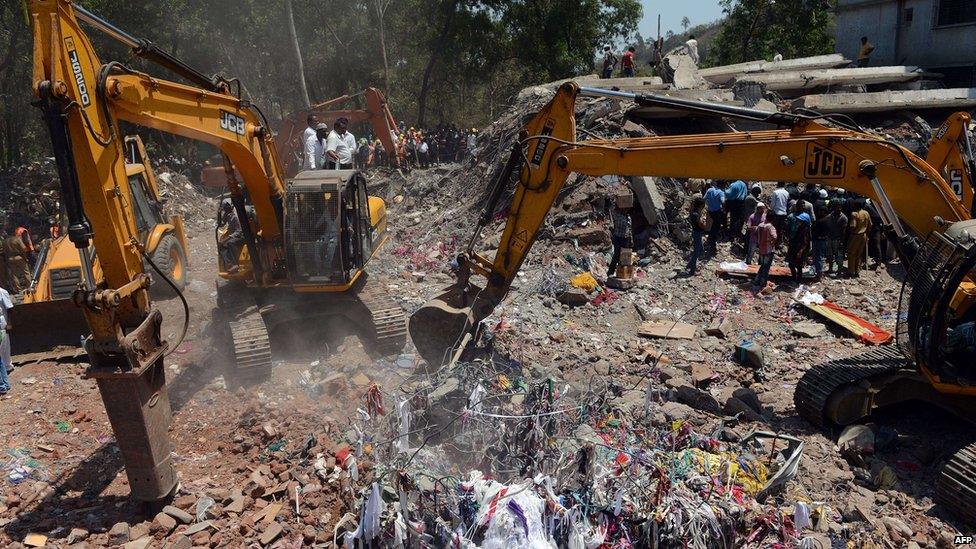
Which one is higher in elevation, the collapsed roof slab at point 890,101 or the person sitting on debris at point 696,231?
the collapsed roof slab at point 890,101

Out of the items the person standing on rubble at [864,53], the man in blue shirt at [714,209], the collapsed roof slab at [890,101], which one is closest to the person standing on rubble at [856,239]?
the man in blue shirt at [714,209]

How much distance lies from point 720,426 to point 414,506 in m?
3.18

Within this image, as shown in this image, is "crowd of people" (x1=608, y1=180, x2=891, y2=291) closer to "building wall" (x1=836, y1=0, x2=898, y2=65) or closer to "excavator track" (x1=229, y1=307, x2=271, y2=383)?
"excavator track" (x1=229, y1=307, x2=271, y2=383)

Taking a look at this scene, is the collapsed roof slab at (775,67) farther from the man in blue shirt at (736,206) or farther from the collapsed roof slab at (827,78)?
the man in blue shirt at (736,206)

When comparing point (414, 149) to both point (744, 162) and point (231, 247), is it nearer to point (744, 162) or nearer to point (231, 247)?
point (231, 247)

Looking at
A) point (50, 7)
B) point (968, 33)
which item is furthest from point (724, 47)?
point (50, 7)

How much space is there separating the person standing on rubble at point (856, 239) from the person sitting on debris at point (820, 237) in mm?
486

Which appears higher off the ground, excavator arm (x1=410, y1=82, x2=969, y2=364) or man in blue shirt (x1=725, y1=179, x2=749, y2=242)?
excavator arm (x1=410, y1=82, x2=969, y2=364)

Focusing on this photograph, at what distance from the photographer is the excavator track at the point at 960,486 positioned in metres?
5.37

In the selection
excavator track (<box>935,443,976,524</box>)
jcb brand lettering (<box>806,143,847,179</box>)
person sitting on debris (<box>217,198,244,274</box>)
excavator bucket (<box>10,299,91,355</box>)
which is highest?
jcb brand lettering (<box>806,143,847,179</box>)

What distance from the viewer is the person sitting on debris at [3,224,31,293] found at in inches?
502

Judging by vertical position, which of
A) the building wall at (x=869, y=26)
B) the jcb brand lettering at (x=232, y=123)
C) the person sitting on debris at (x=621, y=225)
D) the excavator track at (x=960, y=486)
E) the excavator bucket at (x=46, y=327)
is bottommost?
the excavator track at (x=960, y=486)

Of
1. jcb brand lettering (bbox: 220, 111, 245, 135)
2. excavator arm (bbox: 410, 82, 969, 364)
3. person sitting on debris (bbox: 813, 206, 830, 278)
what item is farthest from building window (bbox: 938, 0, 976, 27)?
jcb brand lettering (bbox: 220, 111, 245, 135)

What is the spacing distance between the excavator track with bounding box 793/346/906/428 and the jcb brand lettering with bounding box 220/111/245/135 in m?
6.24
